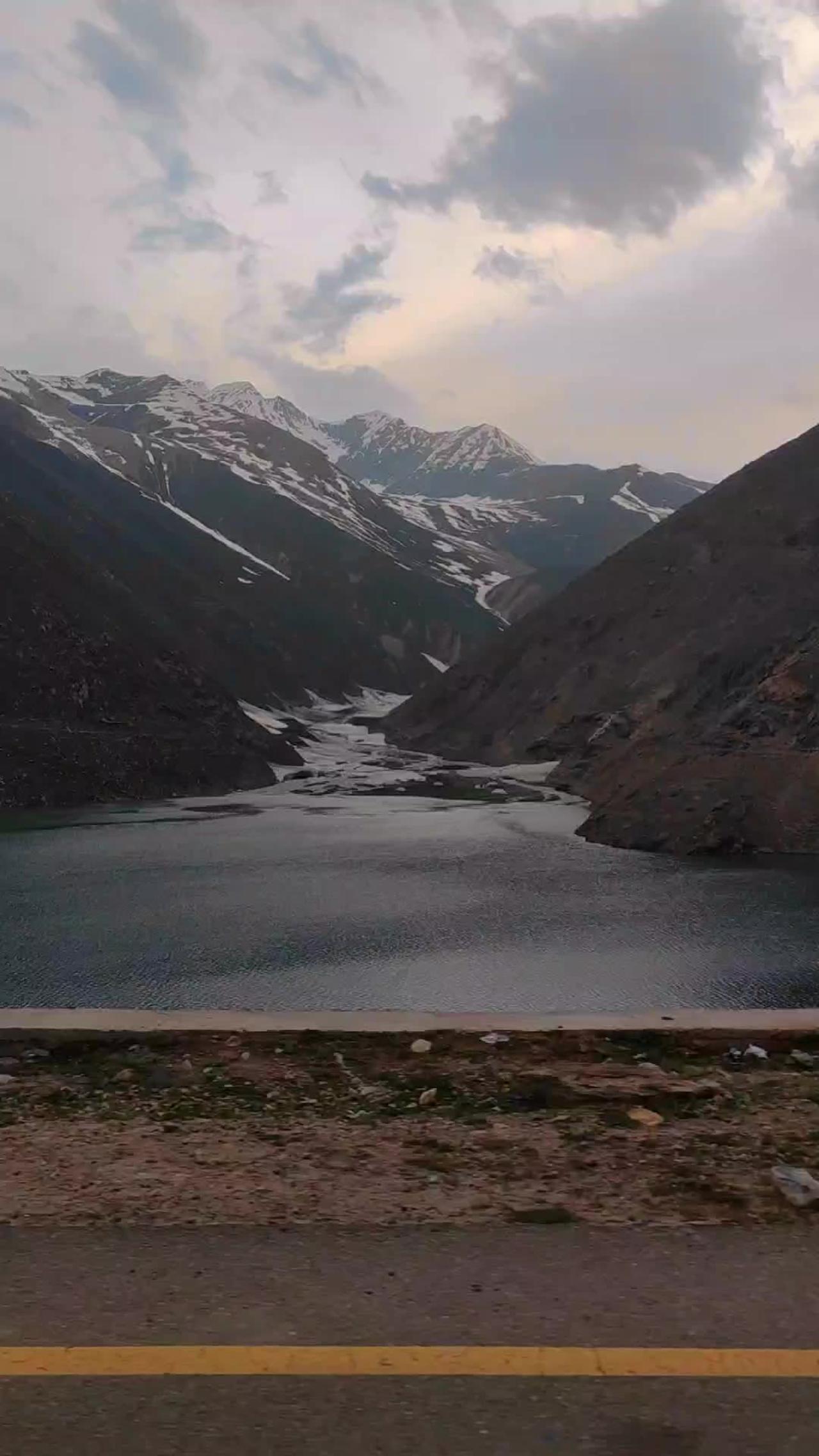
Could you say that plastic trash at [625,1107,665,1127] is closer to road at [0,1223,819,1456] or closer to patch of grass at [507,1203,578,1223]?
patch of grass at [507,1203,578,1223]

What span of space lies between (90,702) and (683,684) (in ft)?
124

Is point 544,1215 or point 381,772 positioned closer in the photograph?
point 544,1215

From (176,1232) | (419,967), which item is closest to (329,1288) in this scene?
(176,1232)

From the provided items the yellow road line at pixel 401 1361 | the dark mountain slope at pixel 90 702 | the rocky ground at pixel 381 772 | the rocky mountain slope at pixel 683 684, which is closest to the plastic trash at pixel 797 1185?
the yellow road line at pixel 401 1361

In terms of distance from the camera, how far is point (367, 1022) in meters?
10.6

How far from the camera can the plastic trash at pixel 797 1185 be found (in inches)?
245

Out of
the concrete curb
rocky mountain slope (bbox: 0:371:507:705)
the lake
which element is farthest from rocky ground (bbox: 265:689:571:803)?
the concrete curb

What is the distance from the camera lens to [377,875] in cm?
3500

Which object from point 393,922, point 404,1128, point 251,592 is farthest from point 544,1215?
point 251,592

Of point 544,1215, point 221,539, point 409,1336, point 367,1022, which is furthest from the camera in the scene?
point 221,539

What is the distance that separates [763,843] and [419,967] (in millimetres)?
21591

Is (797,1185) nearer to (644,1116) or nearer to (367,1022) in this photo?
(644,1116)

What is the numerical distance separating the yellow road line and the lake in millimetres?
13567

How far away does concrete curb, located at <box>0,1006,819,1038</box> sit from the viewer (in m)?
10.2
